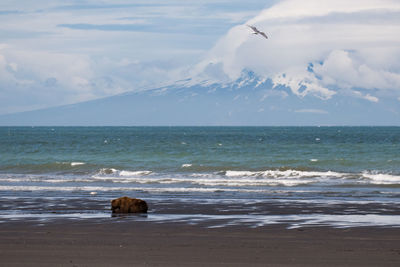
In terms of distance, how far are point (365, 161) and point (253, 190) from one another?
2150cm

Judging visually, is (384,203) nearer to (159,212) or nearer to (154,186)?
(159,212)

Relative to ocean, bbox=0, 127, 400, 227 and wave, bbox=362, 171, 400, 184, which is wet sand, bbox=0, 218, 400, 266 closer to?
ocean, bbox=0, 127, 400, 227

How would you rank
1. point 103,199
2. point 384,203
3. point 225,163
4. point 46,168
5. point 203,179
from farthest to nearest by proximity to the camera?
point 225,163, point 46,168, point 203,179, point 103,199, point 384,203

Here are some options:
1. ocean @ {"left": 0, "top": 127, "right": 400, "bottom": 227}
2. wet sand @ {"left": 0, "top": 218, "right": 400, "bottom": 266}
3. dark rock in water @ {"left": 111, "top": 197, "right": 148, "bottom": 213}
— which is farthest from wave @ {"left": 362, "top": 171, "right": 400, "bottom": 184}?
wet sand @ {"left": 0, "top": 218, "right": 400, "bottom": 266}

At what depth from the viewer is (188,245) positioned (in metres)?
12.2

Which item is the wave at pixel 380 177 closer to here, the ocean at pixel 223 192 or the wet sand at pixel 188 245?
the ocean at pixel 223 192

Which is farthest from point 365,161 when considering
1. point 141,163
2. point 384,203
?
point 384,203

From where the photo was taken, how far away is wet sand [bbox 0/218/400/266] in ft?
35.0

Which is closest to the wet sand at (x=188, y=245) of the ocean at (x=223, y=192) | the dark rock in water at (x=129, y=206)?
the ocean at (x=223, y=192)

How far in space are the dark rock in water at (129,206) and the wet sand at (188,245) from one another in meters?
2.25

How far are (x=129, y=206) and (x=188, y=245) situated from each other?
547 centimetres

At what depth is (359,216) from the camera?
16.7 metres

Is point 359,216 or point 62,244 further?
point 359,216

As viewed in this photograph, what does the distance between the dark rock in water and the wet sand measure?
2249mm
